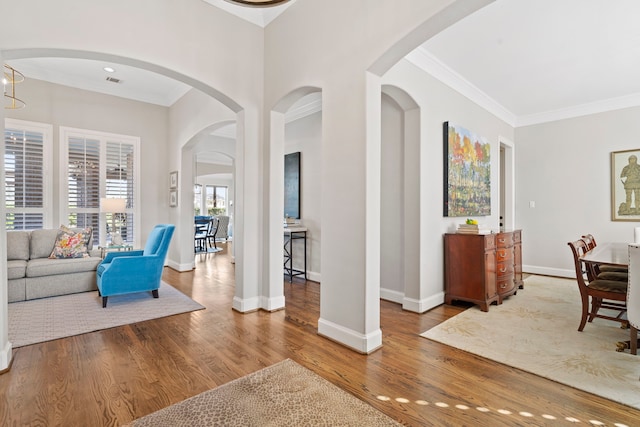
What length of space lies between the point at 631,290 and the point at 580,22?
2569 mm

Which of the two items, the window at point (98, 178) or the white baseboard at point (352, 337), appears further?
the window at point (98, 178)

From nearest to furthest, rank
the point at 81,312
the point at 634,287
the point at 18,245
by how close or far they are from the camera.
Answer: the point at 634,287
the point at 81,312
the point at 18,245

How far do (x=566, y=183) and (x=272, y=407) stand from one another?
20.1 ft

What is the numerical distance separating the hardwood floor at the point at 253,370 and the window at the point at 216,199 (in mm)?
11603

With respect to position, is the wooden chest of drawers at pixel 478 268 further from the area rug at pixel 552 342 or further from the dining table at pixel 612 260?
the dining table at pixel 612 260

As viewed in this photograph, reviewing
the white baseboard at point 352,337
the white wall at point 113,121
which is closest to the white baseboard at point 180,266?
the white wall at point 113,121

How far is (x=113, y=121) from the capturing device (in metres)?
5.87

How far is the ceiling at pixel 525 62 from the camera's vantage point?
9.75 ft

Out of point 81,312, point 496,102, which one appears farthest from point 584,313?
point 81,312

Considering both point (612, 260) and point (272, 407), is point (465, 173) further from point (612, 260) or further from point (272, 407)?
point (272, 407)

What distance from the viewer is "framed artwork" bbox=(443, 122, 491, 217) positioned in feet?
13.2

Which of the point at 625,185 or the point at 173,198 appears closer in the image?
the point at 625,185

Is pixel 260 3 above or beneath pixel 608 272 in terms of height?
above

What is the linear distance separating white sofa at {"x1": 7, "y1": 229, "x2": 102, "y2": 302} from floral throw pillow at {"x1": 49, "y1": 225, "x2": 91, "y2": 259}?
0.39 feet
